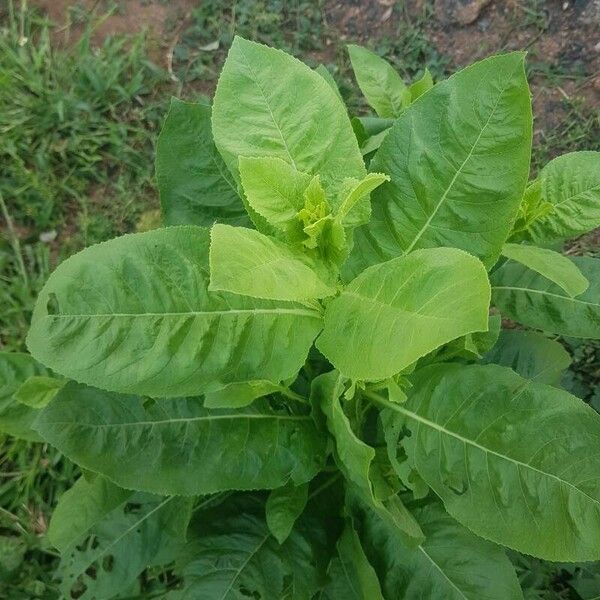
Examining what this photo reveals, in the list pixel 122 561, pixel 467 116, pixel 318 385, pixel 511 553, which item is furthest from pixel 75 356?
pixel 511 553

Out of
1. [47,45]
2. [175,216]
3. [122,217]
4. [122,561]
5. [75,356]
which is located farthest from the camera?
[47,45]

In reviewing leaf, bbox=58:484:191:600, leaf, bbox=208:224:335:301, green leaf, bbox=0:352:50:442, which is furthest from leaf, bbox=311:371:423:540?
green leaf, bbox=0:352:50:442

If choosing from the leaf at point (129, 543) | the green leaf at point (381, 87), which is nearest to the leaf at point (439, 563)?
the leaf at point (129, 543)

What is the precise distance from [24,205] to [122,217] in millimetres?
483

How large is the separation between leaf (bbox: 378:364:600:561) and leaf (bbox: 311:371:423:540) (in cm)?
12

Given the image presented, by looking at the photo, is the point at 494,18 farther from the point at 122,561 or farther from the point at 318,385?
the point at 122,561

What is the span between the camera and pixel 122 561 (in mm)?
2377

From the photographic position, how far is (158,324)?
5.05 feet

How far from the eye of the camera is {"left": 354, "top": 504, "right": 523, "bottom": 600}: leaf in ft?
6.42

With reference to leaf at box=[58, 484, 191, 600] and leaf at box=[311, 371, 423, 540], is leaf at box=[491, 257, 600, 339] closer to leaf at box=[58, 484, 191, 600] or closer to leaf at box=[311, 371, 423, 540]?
leaf at box=[311, 371, 423, 540]

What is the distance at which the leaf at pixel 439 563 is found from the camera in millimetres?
1957

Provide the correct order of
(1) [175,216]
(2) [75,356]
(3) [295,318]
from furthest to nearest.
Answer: (1) [175,216]
(3) [295,318]
(2) [75,356]

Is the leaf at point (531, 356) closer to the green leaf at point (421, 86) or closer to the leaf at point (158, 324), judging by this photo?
the green leaf at point (421, 86)

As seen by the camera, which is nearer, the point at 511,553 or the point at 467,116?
the point at 467,116
